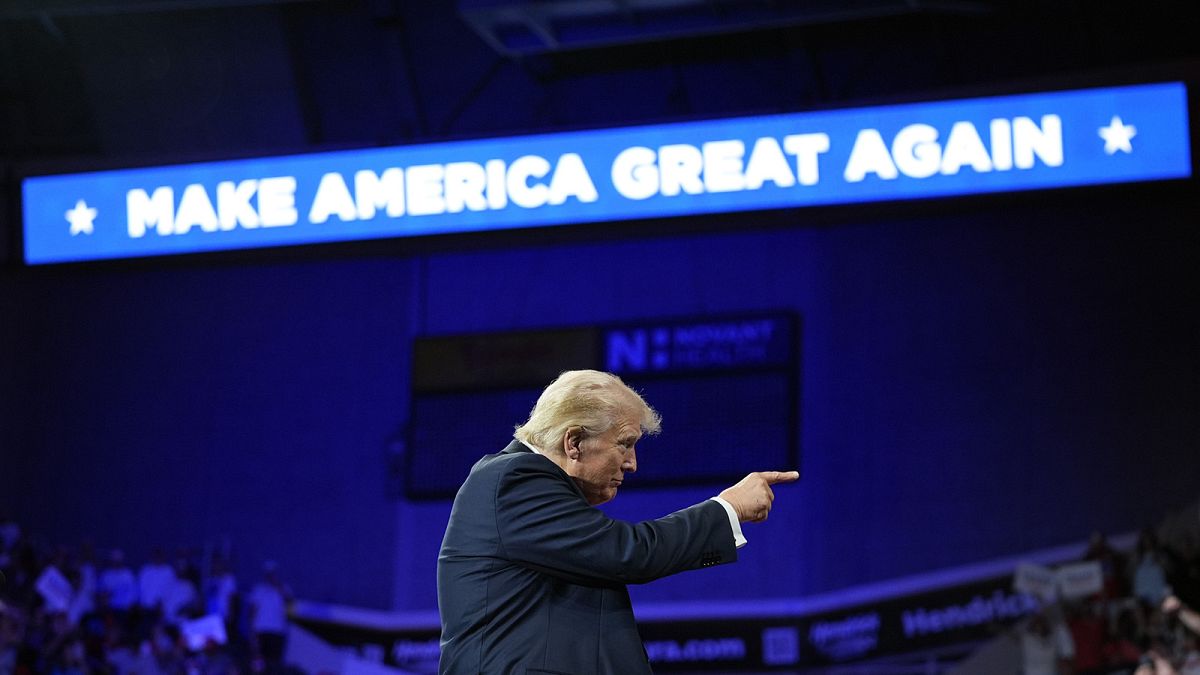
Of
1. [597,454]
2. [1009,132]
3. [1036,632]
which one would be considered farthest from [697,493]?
[597,454]

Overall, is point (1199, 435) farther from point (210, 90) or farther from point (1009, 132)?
point (210, 90)

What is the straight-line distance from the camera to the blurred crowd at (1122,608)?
7.01 m

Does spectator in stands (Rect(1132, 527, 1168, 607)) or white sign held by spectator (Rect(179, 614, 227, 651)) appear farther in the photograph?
white sign held by spectator (Rect(179, 614, 227, 651))

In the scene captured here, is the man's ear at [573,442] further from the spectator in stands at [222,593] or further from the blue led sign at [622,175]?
the spectator in stands at [222,593]

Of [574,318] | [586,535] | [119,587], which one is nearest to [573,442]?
Result: [586,535]

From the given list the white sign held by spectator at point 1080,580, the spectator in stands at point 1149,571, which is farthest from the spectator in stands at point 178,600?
the spectator in stands at point 1149,571

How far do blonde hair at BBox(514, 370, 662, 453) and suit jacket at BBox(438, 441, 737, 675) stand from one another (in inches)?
1.8

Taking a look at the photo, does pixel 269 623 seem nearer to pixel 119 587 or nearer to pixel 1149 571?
pixel 119 587

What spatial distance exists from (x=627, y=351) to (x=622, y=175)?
8.18ft

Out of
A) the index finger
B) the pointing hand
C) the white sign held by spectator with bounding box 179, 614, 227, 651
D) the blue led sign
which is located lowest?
the white sign held by spectator with bounding box 179, 614, 227, 651

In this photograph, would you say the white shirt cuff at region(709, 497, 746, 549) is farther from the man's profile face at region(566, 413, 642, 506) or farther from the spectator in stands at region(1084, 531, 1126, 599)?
the spectator in stands at region(1084, 531, 1126, 599)

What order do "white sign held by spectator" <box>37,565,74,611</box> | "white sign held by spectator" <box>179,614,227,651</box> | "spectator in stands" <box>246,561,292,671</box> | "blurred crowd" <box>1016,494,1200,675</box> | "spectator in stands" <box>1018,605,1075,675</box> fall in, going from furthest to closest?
"spectator in stands" <box>246,561,292,671</box> < "white sign held by spectator" <box>179,614,227,651</box> < "white sign held by spectator" <box>37,565,74,611</box> < "spectator in stands" <box>1018,605,1075,675</box> < "blurred crowd" <box>1016,494,1200,675</box>

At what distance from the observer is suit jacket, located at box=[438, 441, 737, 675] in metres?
1.81

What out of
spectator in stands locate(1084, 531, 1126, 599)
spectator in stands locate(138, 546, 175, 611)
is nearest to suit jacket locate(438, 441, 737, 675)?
spectator in stands locate(1084, 531, 1126, 599)
